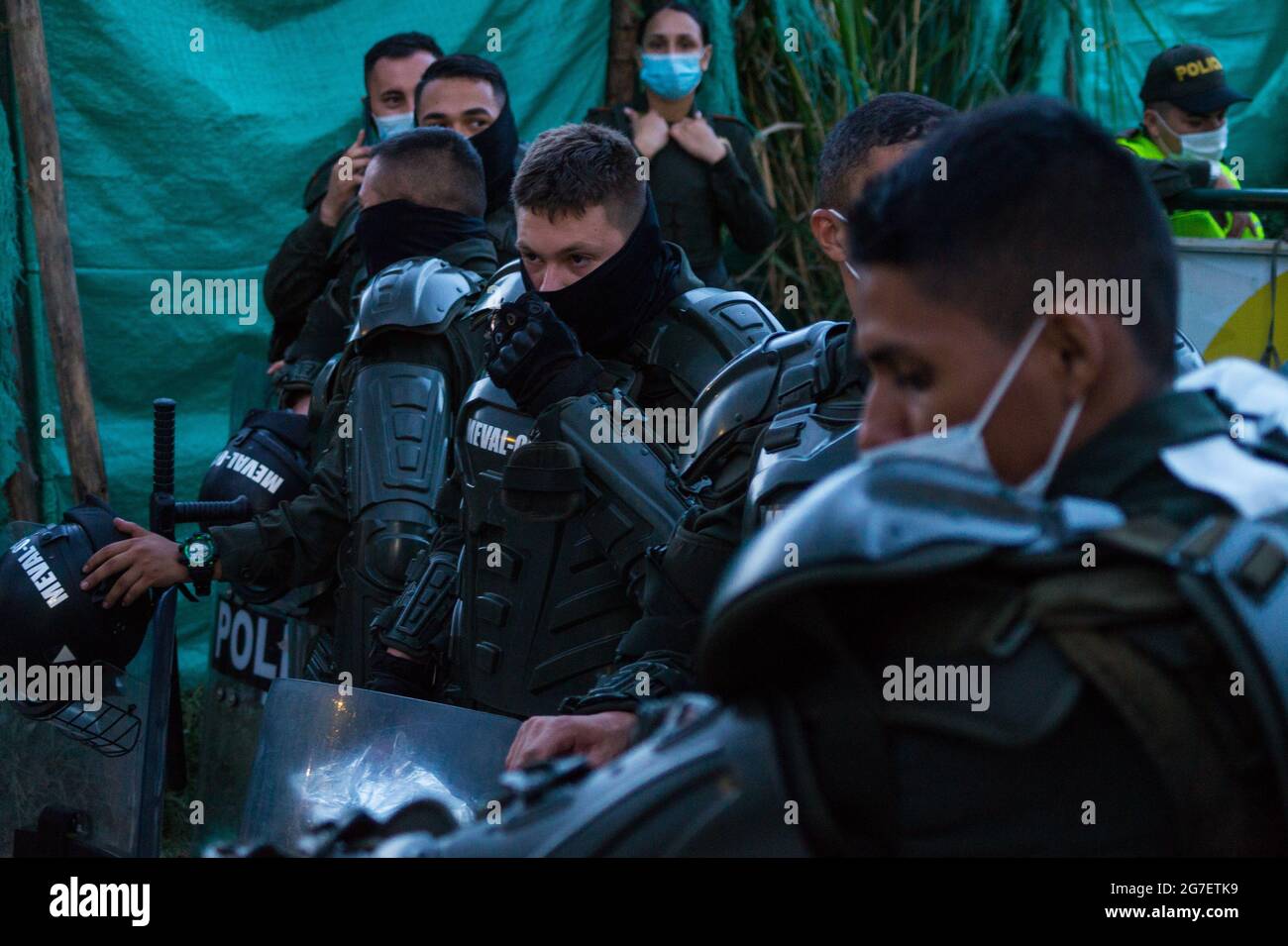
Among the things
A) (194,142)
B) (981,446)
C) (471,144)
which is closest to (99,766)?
(471,144)

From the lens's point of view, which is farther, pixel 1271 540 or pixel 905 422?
pixel 905 422

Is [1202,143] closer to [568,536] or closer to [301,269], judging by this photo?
[301,269]

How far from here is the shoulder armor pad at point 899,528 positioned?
3.82 feet

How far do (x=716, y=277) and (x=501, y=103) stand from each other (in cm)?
96

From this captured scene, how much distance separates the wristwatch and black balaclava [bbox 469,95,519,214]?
169cm

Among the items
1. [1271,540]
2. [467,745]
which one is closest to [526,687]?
[467,745]

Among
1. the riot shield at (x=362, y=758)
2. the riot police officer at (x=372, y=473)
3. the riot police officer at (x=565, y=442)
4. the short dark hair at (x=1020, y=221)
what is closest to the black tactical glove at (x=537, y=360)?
the riot police officer at (x=565, y=442)

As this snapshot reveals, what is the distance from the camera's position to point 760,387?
2568 millimetres

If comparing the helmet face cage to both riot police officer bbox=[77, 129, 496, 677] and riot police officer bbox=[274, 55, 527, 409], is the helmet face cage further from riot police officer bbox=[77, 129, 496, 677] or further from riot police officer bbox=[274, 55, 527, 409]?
riot police officer bbox=[274, 55, 527, 409]

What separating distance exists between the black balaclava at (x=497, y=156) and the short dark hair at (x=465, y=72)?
0.05 m

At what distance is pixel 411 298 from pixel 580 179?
2.44ft

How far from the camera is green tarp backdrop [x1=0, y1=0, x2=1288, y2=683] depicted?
5426mm

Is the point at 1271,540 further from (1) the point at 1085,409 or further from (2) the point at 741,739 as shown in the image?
(2) the point at 741,739

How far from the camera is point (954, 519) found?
1.18 m
